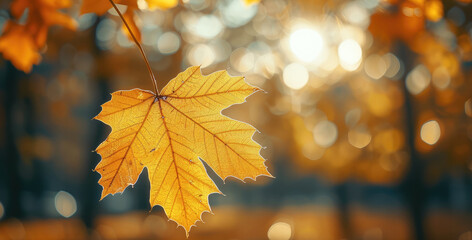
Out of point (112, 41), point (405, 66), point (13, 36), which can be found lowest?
point (405, 66)

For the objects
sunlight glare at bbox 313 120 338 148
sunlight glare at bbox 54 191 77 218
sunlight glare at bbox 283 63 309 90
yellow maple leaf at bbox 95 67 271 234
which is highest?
sunlight glare at bbox 283 63 309 90

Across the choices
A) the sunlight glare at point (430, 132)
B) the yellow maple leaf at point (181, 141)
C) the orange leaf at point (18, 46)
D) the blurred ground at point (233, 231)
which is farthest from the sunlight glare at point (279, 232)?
the yellow maple leaf at point (181, 141)

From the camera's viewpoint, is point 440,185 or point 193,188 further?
point 440,185

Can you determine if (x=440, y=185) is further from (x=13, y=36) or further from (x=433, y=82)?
(x=13, y=36)

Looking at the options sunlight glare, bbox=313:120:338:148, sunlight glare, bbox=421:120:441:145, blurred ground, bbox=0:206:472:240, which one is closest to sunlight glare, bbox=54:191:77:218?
blurred ground, bbox=0:206:472:240

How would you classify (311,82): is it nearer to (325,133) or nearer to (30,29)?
(325,133)

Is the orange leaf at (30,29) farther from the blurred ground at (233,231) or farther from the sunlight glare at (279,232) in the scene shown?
the sunlight glare at (279,232)

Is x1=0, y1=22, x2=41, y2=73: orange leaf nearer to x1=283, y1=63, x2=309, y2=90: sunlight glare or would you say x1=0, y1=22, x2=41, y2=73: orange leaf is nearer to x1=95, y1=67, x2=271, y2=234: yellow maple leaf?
x1=95, y1=67, x2=271, y2=234: yellow maple leaf

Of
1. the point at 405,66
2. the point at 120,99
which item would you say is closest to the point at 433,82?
the point at 405,66
